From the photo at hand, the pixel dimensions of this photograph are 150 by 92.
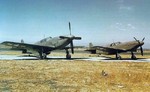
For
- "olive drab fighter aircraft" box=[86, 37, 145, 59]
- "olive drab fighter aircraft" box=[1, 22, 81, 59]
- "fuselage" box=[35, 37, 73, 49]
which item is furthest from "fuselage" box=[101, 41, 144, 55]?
"fuselage" box=[35, 37, 73, 49]

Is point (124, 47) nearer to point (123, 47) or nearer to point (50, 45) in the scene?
point (123, 47)

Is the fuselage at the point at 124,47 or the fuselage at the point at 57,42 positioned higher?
the fuselage at the point at 57,42

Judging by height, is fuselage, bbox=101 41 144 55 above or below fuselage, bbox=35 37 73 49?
below

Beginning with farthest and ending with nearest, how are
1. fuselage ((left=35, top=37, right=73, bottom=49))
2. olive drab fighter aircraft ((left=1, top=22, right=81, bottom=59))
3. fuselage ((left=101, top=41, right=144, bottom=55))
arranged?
fuselage ((left=101, top=41, right=144, bottom=55)), fuselage ((left=35, top=37, right=73, bottom=49)), olive drab fighter aircraft ((left=1, top=22, right=81, bottom=59))

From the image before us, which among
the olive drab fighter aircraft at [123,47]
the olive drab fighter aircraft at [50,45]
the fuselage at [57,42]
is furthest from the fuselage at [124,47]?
the fuselage at [57,42]

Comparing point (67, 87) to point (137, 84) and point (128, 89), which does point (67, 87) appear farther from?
point (137, 84)

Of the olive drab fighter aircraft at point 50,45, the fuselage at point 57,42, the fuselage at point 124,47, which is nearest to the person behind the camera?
the olive drab fighter aircraft at point 50,45

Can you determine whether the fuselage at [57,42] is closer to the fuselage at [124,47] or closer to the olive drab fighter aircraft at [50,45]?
the olive drab fighter aircraft at [50,45]

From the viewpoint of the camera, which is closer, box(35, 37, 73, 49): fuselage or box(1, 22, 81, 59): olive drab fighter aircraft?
box(1, 22, 81, 59): olive drab fighter aircraft

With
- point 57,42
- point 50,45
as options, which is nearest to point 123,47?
point 57,42

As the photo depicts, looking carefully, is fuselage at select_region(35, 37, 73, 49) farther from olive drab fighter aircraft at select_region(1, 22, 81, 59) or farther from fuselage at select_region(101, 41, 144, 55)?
fuselage at select_region(101, 41, 144, 55)

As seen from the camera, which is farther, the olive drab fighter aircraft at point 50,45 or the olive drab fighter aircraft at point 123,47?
the olive drab fighter aircraft at point 123,47

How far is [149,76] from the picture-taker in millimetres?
17375

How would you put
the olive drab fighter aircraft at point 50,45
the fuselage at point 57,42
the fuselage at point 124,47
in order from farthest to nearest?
1. the fuselage at point 124,47
2. the fuselage at point 57,42
3. the olive drab fighter aircraft at point 50,45
